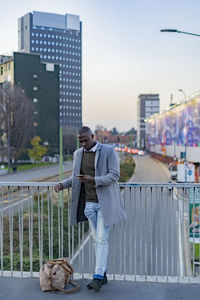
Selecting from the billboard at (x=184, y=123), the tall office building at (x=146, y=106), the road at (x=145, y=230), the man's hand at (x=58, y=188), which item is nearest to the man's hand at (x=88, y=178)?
the man's hand at (x=58, y=188)

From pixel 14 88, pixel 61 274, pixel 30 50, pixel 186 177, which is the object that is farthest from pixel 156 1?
pixel 30 50

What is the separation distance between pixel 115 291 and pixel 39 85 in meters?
76.9

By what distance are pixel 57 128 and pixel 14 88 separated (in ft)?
83.4

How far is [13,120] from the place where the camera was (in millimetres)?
55625

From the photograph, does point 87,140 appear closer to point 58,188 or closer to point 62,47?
point 58,188

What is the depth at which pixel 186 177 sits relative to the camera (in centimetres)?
2233

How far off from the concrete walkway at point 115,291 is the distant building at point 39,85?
233 ft

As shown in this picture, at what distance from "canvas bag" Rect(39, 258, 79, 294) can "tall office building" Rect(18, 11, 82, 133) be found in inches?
5505

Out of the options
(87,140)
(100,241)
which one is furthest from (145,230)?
(87,140)

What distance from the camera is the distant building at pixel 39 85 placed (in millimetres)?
72812

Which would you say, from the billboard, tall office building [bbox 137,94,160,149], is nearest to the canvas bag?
the billboard

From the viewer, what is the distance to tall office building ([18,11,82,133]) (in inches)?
5704

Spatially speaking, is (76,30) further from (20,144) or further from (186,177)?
(186,177)

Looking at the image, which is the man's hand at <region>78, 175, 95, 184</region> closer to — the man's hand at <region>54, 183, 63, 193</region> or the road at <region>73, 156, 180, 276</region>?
the man's hand at <region>54, 183, 63, 193</region>
